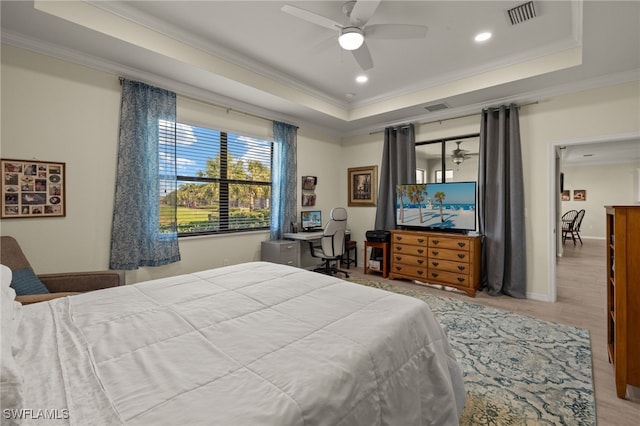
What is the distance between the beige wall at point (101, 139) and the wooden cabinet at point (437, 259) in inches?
30.6

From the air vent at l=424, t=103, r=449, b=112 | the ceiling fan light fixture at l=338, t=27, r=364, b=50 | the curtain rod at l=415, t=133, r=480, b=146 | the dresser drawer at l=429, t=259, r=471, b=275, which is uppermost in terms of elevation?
the air vent at l=424, t=103, r=449, b=112

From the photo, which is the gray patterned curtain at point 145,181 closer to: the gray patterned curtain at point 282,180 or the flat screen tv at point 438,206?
the gray patterned curtain at point 282,180

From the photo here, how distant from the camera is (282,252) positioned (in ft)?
14.1

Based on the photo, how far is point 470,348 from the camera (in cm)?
246

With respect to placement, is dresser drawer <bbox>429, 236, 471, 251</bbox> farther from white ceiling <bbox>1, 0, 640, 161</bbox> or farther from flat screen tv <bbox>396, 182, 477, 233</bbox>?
white ceiling <bbox>1, 0, 640, 161</bbox>

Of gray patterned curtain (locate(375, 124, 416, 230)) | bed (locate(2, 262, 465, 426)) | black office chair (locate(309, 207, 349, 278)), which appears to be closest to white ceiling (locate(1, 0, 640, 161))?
gray patterned curtain (locate(375, 124, 416, 230))

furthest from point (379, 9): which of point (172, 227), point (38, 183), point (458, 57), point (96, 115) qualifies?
point (38, 183)

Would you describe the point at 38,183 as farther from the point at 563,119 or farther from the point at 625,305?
the point at 563,119

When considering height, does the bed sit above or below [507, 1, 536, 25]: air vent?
below

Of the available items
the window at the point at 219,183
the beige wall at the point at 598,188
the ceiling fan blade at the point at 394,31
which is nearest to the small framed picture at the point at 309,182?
the window at the point at 219,183

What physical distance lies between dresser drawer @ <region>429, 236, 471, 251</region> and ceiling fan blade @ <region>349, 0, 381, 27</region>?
9.80 feet

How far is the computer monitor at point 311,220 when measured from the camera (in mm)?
5027

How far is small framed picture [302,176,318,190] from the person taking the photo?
5.15 metres

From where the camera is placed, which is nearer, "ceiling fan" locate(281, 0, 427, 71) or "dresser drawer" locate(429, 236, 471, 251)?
"ceiling fan" locate(281, 0, 427, 71)
